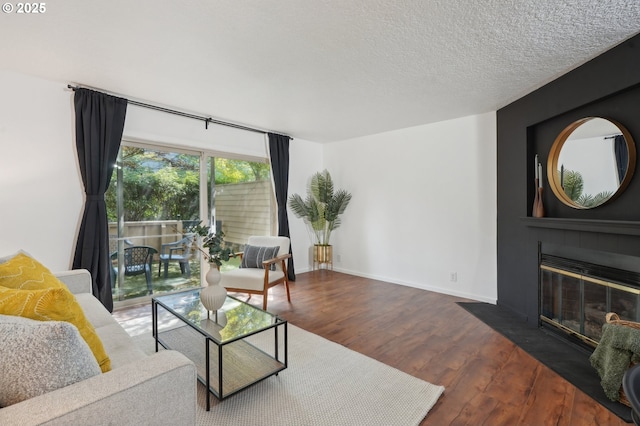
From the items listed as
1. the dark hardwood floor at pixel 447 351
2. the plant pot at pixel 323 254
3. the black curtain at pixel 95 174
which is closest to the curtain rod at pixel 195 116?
the black curtain at pixel 95 174

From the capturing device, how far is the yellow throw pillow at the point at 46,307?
1.06m

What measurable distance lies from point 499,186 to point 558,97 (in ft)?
3.65

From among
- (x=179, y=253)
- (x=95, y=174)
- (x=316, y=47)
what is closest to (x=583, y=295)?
(x=316, y=47)

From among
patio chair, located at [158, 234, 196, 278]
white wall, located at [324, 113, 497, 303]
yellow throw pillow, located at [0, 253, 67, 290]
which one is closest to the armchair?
patio chair, located at [158, 234, 196, 278]

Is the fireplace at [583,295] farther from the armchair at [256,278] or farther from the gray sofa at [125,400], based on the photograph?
the gray sofa at [125,400]

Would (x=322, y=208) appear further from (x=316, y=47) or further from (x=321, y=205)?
(x=316, y=47)

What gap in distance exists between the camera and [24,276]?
1.66 m

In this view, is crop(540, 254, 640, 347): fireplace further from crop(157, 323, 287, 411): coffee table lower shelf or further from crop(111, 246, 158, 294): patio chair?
crop(111, 246, 158, 294): patio chair

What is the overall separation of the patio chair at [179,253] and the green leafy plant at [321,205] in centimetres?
181

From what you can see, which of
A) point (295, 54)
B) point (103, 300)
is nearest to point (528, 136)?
point (295, 54)

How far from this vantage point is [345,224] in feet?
A: 17.3

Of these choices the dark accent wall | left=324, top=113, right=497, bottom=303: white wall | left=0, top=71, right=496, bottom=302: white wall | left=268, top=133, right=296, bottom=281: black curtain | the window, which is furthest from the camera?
left=268, top=133, right=296, bottom=281: black curtain

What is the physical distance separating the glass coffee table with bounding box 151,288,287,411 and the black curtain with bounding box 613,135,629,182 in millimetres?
2732

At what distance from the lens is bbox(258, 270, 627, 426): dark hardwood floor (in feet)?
5.62
